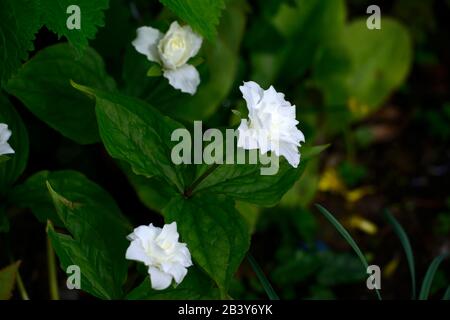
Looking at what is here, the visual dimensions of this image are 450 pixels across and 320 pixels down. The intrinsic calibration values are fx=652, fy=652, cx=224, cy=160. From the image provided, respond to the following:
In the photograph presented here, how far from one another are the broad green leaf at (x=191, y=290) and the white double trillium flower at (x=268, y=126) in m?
0.35

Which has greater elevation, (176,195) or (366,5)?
(366,5)

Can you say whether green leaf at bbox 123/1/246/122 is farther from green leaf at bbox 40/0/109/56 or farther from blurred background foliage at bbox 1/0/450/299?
green leaf at bbox 40/0/109/56

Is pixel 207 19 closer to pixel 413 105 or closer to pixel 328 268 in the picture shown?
pixel 328 268

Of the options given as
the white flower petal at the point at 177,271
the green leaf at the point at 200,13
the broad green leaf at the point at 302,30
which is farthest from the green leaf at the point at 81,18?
the broad green leaf at the point at 302,30

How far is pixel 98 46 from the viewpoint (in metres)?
1.90

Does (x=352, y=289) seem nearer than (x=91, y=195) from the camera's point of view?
No

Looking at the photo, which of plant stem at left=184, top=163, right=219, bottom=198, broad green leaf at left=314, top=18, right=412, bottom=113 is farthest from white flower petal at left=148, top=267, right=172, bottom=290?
broad green leaf at left=314, top=18, right=412, bottom=113

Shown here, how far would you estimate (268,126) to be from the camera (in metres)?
1.27

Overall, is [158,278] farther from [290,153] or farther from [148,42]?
[148,42]

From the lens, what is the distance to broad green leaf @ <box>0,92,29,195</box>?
1.53m

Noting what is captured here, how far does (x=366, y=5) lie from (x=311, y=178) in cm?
91

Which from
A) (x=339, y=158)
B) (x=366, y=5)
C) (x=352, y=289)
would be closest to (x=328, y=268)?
(x=352, y=289)

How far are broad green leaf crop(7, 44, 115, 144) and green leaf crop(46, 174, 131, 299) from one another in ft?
0.57

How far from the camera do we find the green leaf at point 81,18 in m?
1.30
